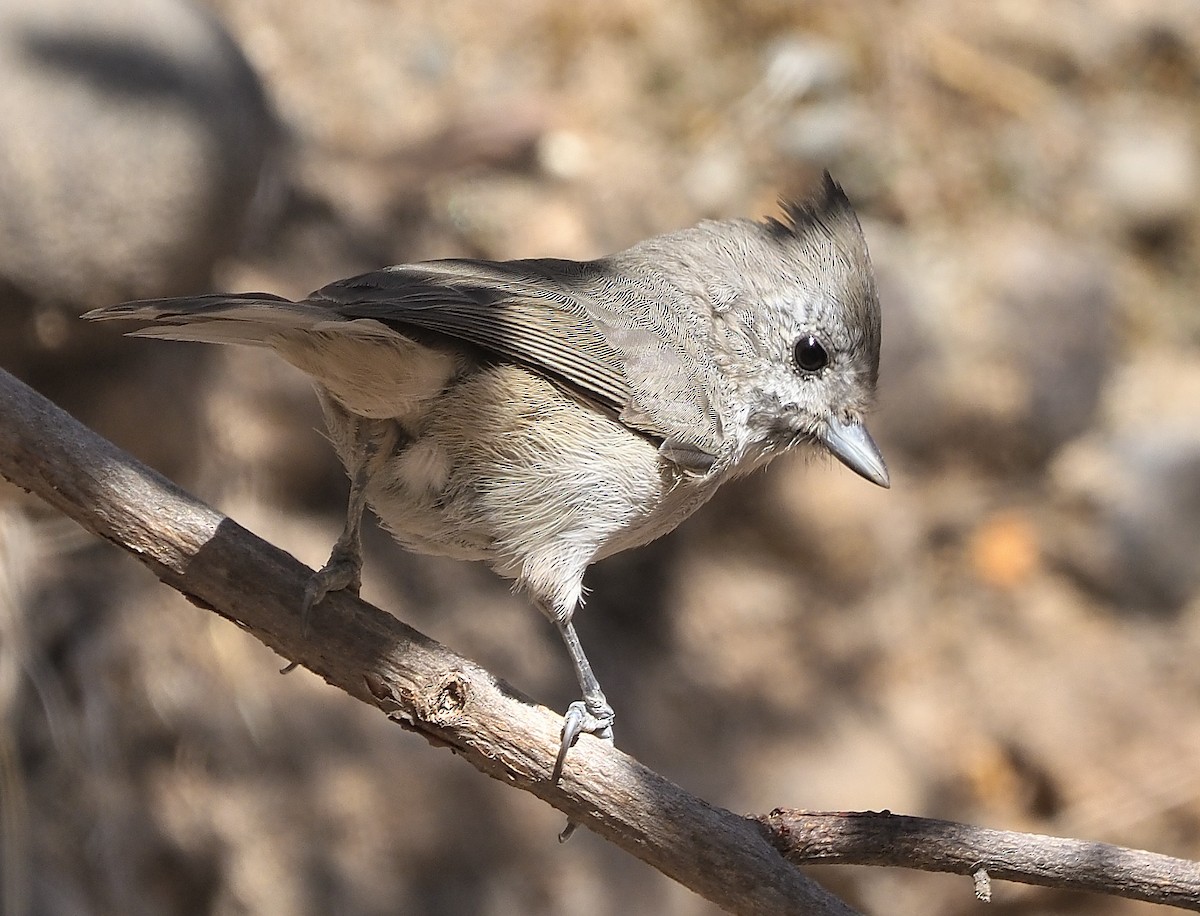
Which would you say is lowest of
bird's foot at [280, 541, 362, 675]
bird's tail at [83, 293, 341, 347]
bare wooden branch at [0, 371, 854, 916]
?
bare wooden branch at [0, 371, 854, 916]

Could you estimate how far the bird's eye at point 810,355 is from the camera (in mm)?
2988

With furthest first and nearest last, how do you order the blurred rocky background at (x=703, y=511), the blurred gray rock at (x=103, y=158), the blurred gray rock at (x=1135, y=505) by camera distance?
the blurred gray rock at (x=1135, y=505)
the blurred rocky background at (x=703, y=511)
the blurred gray rock at (x=103, y=158)

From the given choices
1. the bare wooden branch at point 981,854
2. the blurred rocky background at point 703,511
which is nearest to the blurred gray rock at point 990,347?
the blurred rocky background at point 703,511

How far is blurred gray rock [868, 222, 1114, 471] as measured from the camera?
5.57 metres

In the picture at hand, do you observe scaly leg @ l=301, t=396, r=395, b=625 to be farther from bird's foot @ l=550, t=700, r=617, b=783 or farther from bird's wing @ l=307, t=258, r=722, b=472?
bird's foot @ l=550, t=700, r=617, b=783

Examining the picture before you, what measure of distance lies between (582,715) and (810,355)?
102 centimetres

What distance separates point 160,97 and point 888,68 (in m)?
3.47

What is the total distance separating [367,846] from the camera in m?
4.26

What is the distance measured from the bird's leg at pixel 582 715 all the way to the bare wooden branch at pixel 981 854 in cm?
37

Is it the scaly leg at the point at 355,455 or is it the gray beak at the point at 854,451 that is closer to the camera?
the scaly leg at the point at 355,455

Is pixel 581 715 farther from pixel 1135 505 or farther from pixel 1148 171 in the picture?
pixel 1148 171

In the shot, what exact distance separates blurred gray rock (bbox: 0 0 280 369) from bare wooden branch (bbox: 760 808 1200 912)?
8.84ft

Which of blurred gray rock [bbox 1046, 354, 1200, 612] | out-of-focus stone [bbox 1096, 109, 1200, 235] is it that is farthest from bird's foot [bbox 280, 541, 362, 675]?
out-of-focus stone [bbox 1096, 109, 1200, 235]

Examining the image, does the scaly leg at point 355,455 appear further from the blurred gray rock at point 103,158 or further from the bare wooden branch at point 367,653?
the blurred gray rock at point 103,158
